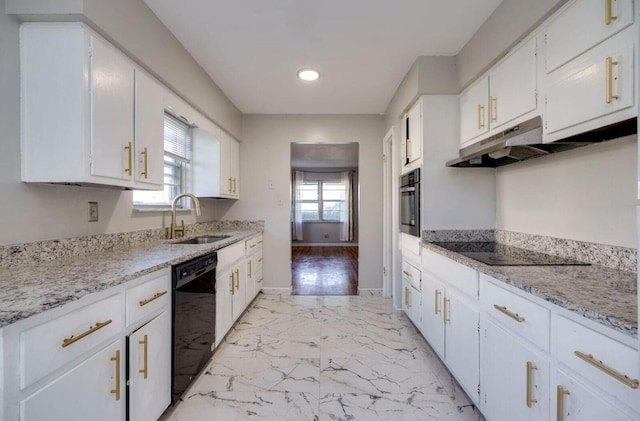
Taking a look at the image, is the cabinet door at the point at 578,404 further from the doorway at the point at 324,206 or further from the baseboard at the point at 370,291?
the doorway at the point at 324,206

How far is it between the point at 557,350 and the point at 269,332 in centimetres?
224

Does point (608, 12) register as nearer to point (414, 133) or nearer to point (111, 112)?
point (414, 133)

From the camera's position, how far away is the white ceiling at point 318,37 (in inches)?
76.2

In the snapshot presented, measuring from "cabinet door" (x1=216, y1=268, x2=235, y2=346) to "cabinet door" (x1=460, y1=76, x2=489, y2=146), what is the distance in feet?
7.28

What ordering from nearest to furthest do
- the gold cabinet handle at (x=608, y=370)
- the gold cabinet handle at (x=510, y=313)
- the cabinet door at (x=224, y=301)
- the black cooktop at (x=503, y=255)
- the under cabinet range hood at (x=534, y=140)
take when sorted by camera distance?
1. the gold cabinet handle at (x=608, y=370)
2. the gold cabinet handle at (x=510, y=313)
3. the under cabinet range hood at (x=534, y=140)
4. the black cooktop at (x=503, y=255)
5. the cabinet door at (x=224, y=301)

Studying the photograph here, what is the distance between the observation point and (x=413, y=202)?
267 cm

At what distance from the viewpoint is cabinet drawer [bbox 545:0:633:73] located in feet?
3.87

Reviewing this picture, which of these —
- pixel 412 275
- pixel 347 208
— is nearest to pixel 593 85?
pixel 412 275

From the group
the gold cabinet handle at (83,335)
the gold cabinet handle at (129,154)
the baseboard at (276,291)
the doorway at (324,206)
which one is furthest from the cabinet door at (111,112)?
the doorway at (324,206)

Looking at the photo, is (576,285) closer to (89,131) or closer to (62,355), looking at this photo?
(62,355)

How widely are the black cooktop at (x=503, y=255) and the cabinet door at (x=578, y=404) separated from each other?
61cm

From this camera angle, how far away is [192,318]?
6.06ft

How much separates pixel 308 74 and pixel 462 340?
2475 millimetres

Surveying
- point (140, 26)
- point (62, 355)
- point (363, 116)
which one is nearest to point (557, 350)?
point (62, 355)
